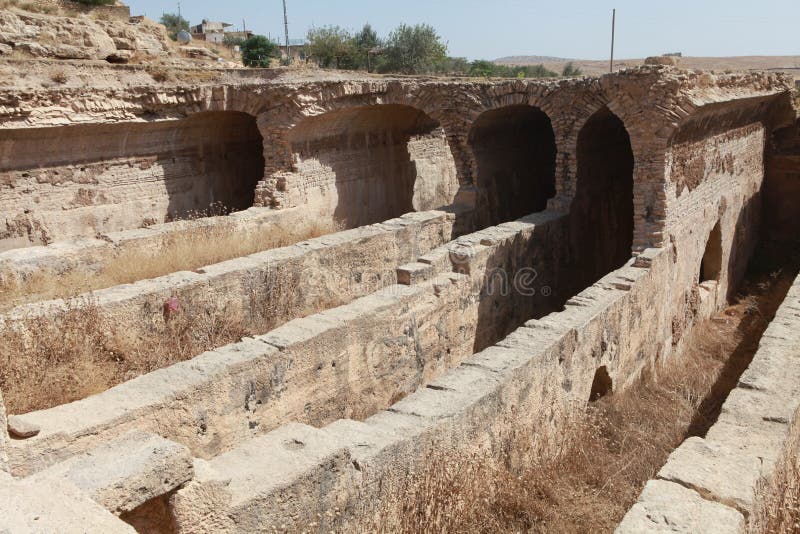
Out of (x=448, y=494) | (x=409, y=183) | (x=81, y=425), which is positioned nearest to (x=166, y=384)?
(x=81, y=425)

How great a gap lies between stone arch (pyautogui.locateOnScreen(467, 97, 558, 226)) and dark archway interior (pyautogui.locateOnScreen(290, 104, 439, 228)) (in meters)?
2.14

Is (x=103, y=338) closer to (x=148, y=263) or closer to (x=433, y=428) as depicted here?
(x=148, y=263)

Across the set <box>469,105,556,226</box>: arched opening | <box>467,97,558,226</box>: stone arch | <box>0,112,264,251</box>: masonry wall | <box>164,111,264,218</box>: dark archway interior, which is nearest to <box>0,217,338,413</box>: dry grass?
<box>0,112,264,251</box>: masonry wall

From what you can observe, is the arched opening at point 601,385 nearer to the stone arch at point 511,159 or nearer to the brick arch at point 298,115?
the stone arch at point 511,159

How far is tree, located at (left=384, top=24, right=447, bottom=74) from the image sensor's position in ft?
124

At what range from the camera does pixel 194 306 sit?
21.8 ft

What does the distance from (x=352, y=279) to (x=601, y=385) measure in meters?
3.24

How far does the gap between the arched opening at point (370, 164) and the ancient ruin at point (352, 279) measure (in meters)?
0.06

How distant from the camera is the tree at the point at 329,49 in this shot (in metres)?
36.4

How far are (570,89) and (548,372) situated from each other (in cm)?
589

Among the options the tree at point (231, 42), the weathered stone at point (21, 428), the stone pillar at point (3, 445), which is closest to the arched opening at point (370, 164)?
the weathered stone at point (21, 428)

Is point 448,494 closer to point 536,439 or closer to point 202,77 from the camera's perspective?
point 536,439

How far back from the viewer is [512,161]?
12.9m

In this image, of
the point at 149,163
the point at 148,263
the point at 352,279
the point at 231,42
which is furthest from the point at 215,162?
the point at 231,42
